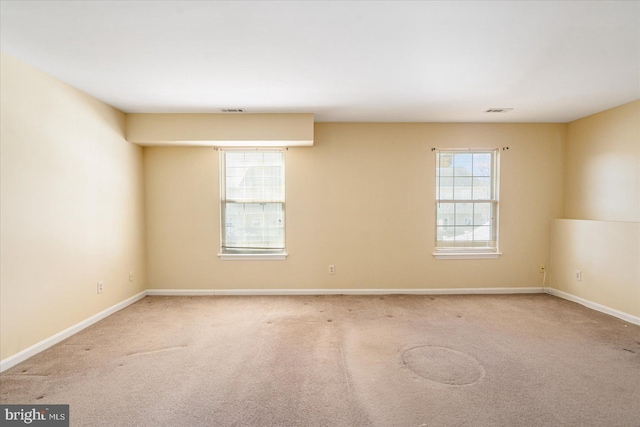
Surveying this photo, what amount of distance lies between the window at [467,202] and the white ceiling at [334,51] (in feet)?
3.33

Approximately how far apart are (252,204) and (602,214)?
468 cm

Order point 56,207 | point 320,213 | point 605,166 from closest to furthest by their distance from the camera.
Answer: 1. point 56,207
2. point 605,166
3. point 320,213

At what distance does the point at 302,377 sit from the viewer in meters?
2.29

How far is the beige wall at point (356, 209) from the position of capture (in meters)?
4.41

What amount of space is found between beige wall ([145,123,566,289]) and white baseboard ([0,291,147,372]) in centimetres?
76

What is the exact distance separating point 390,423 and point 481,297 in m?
3.10

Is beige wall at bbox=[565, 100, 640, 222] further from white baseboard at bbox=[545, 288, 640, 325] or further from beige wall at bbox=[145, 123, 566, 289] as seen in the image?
white baseboard at bbox=[545, 288, 640, 325]

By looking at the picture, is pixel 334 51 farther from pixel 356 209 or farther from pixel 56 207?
pixel 56 207

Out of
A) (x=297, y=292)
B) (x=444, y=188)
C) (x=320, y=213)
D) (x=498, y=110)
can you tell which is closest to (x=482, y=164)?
(x=444, y=188)

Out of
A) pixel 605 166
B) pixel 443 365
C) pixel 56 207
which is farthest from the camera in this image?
pixel 605 166

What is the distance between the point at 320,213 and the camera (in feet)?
Result: 14.5

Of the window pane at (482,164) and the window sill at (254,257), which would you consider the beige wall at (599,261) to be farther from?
the window sill at (254,257)

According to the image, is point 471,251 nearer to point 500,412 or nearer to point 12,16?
point 500,412

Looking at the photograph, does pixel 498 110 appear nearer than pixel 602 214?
Yes
